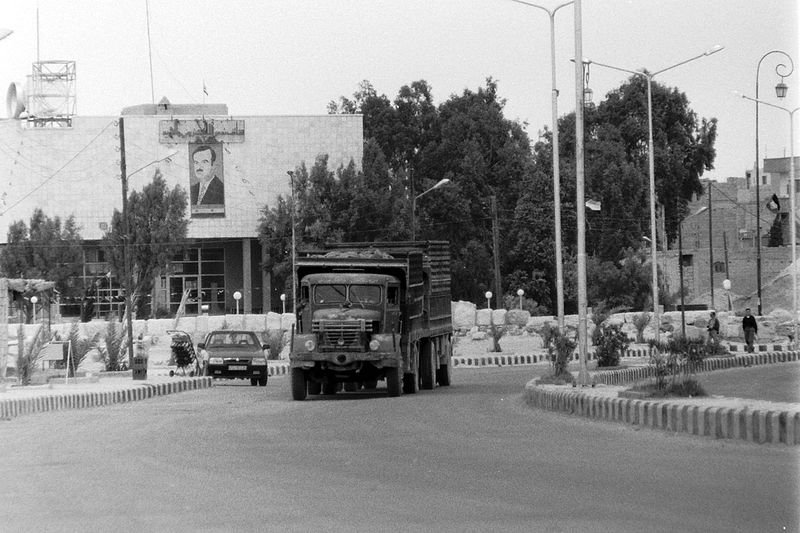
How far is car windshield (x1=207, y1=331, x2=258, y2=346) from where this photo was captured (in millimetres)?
38844

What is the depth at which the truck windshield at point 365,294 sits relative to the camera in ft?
91.4

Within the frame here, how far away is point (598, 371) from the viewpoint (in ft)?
110

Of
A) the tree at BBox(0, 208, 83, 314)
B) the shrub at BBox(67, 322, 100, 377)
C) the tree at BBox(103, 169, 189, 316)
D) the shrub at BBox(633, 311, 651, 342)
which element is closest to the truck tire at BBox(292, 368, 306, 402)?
the shrub at BBox(67, 322, 100, 377)

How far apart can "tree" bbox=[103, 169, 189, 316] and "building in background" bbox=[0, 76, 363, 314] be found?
11410 mm

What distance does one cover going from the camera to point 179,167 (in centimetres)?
8894

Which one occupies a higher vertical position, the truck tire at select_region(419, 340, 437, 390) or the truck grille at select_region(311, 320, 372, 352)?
the truck grille at select_region(311, 320, 372, 352)

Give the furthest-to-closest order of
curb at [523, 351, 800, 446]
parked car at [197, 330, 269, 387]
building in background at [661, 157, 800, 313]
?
building in background at [661, 157, 800, 313], parked car at [197, 330, 269, 387], curb at [523, 351, 800, 446]

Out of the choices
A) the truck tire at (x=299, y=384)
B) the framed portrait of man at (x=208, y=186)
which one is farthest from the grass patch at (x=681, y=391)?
the framed portrait of man at (x=208, y=186)

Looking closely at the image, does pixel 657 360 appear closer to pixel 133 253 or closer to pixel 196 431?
pixel 196 431

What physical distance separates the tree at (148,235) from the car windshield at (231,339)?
3373 centimetres

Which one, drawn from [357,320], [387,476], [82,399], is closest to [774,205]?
[357,320]

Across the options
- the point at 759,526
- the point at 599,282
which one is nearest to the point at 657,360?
the point at 759,526

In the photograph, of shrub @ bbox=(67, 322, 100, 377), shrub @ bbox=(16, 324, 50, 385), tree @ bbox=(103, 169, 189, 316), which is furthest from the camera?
tree @ bbox=(103, 169, 189, 316)

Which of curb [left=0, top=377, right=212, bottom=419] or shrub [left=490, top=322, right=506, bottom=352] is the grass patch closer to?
curb [left=0, top=377, right=212, bottom=419]
